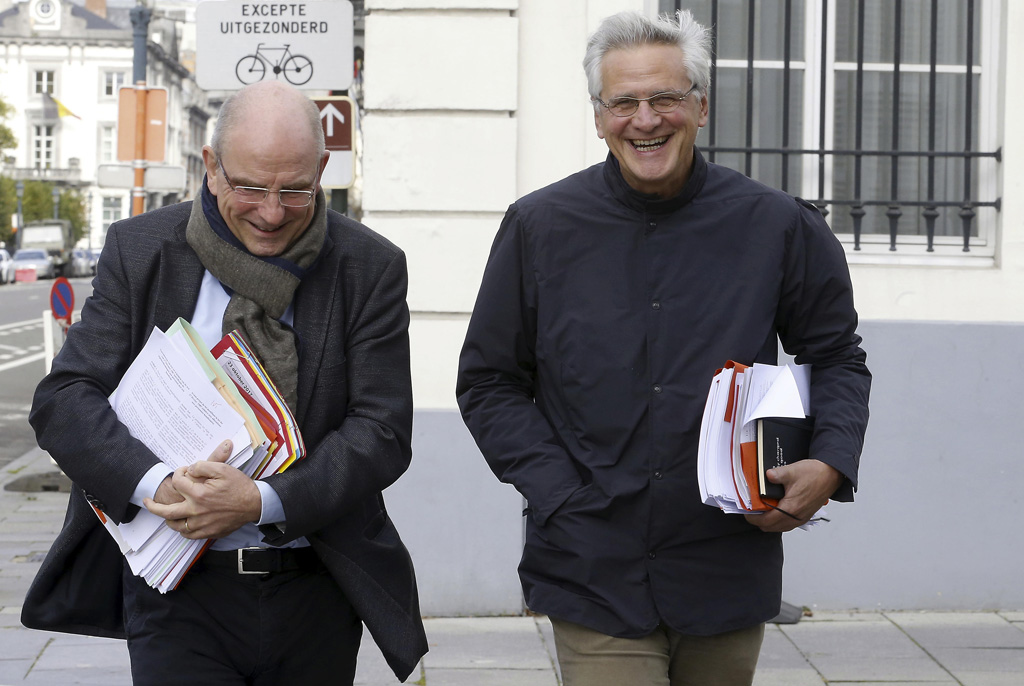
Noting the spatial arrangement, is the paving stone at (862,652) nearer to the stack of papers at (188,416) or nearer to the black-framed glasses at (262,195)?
the stack of papers at (188,416)

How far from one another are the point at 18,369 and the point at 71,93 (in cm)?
7835

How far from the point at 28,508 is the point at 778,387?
7.77 m

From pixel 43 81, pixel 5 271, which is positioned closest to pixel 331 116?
pixel 5 271

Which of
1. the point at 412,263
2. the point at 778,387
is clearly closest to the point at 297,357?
the point at 778,387

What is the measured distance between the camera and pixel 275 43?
6.49m

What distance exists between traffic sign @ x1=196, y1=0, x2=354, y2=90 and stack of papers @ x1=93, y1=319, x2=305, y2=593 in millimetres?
4038

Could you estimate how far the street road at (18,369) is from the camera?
12865 millimetres

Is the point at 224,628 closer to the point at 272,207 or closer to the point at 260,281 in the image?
the point at 260,281

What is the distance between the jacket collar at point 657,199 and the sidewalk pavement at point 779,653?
2.68m

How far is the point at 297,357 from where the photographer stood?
265cm

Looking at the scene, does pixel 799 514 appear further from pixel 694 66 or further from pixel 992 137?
pixel 992 137

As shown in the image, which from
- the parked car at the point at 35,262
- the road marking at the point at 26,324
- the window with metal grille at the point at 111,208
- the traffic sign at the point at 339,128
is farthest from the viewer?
the window with metal grille at the point at 111,208

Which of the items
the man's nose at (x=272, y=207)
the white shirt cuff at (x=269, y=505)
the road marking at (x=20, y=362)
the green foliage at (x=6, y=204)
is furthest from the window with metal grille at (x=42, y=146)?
the white shirt cuff at (x=269, y=505)

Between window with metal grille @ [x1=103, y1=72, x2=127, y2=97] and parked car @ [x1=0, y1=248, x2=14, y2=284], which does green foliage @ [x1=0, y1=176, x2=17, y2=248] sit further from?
window with metal grille @ [x1=103, y1=72, x2=127, y2=97]
